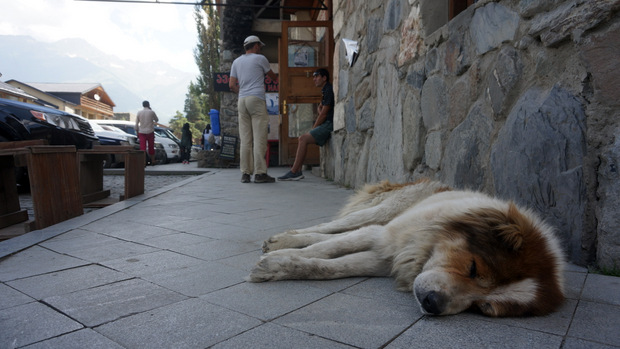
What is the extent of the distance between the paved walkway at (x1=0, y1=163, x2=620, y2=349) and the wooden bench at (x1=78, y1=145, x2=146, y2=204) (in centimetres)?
258

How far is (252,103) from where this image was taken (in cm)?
761

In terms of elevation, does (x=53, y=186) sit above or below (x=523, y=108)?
below

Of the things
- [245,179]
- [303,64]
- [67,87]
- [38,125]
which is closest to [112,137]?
[303,64]

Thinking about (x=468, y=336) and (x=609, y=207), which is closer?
(x=468, y=336)

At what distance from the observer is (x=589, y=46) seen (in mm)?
2166

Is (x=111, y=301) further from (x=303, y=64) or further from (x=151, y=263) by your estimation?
(x=303, y=64)

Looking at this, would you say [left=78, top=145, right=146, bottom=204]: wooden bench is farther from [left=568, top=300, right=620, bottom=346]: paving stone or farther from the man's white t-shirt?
[left=568, top=300, right=620, bottom=346]: paving stone

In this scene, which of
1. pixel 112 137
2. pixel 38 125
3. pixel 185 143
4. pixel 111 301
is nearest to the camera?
pixel 111 301

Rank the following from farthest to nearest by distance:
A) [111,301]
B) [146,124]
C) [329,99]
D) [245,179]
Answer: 1. [146,124]
2. [329,99]
3. [245,179]
4. [111,301]

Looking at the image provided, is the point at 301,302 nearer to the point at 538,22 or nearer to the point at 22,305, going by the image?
the point at 22,305

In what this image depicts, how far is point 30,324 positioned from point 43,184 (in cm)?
252

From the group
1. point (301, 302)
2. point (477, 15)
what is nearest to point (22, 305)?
point (301, 302)

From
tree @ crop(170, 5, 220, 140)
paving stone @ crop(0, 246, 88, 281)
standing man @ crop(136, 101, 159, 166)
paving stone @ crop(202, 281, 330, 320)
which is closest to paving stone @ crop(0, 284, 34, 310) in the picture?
paving stone @ crop(0, 246, 88, 281)

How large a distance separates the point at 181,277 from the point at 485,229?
59.7 inches
